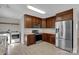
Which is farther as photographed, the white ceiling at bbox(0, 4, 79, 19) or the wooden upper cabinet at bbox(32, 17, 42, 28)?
the wooden upper cabinet at bbox(32, 17, 42, 28)

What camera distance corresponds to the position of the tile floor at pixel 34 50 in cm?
185

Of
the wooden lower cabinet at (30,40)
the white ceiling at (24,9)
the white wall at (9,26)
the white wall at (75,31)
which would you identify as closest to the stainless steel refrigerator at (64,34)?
the white wall at (75,31)

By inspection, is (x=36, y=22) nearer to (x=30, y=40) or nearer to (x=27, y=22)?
(x=27, y=22)

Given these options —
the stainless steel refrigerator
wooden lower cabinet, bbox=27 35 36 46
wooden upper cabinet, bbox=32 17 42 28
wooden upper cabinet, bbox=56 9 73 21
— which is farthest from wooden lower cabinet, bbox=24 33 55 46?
wooden upper cabinet, bbox=56 9 73 21

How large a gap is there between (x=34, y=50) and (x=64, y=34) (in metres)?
0.66

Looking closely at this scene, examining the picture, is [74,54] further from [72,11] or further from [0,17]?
[0,17]

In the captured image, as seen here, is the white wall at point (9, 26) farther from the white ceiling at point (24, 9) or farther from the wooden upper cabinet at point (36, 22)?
the wooden upper cabinet at point (36, 22)

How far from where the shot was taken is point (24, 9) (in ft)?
6.16

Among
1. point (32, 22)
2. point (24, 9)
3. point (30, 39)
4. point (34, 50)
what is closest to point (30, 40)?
point (30, 39)

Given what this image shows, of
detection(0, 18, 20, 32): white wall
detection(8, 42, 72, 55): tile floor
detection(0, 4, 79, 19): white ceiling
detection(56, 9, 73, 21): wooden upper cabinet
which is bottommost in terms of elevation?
detection(8, 42, 72, 55): tile floor

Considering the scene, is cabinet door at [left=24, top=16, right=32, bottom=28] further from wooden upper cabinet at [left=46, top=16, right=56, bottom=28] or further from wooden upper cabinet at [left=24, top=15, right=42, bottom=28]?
wooden upper cabinet at [left=46, top=16, right=56, bottom=28]

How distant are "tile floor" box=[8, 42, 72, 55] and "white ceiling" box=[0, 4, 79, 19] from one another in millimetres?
573

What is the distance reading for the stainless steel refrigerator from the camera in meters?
1.85
